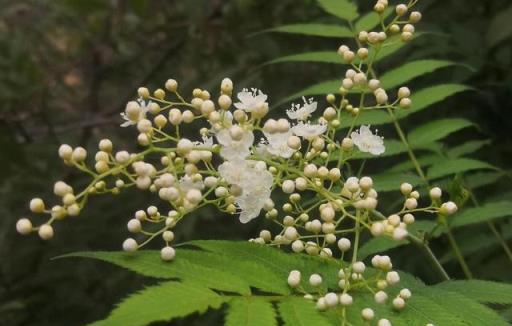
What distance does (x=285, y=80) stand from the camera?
509 centimetres

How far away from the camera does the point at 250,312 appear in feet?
5.74

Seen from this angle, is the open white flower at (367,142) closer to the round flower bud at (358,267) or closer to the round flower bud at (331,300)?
the round flower bud at (358,267)

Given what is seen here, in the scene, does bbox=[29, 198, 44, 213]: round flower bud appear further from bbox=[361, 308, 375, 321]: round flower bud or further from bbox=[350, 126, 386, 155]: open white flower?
bbox=[350, 126, 386, 155]: open white flower

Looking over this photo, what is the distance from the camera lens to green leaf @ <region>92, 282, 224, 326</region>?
62.4 inches

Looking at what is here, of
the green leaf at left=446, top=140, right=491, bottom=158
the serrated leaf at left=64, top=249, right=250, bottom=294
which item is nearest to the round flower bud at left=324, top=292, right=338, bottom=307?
the serrated leaf at left=64, top=249, right=250, bottom=294

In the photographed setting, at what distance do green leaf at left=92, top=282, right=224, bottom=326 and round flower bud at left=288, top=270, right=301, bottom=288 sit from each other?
22cm

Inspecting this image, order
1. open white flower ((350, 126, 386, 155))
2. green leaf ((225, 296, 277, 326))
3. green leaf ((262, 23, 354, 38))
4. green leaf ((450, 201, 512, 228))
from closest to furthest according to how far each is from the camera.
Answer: green leaf ((225, 296, 277, 326)) < open white flower ((350, 126, 386, 155)) < green leaf ((450, 201, 512, 228)) < green leaf ((262, 23, 354, 38))

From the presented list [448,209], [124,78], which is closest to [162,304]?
[448,209]

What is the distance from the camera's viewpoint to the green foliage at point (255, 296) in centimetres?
168

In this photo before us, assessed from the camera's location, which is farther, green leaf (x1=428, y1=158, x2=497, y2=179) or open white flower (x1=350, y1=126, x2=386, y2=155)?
green leaf (x1=428, y1=158, x2=497, y2=179)

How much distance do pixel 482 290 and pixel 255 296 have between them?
773mm

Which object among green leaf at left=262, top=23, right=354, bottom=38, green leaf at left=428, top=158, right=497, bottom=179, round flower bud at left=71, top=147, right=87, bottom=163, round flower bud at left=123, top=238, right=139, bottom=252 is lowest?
round flower bud at left=123, top=238, right=139, bottom=252

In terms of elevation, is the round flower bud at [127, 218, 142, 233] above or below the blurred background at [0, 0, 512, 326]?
below

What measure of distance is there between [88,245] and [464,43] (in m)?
2.73
